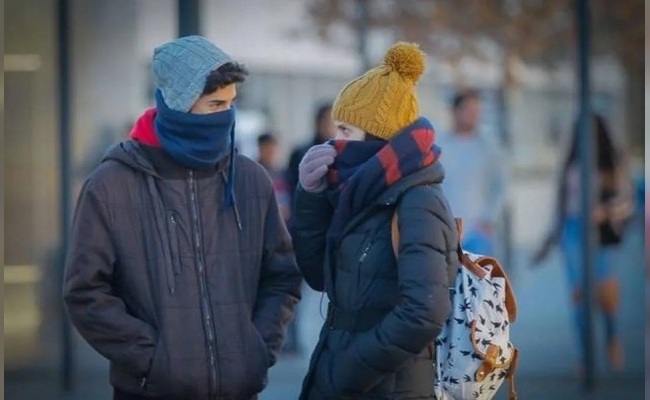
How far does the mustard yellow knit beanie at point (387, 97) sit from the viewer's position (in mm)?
3576

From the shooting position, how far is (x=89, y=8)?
25.5ft

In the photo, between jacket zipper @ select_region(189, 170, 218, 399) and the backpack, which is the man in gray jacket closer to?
jacket zipper @ select_region(189, 170, 218, 399)

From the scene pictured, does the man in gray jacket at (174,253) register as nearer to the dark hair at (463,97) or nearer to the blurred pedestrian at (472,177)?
the blurred pedestrian at (472,177)

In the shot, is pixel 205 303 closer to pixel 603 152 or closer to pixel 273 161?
pixel 273 161

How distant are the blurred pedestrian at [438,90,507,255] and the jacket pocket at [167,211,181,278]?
14.4 feet

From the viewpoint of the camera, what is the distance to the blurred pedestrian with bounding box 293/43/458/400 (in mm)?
3354

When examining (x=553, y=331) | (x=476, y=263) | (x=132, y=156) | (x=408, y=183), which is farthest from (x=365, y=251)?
(x=553, y=331)

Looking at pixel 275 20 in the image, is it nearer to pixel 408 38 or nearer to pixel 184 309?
pixel 408 38

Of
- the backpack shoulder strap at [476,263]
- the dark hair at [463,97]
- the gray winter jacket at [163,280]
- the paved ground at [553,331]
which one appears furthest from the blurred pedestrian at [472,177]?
the gray winter jacket at [163,280]

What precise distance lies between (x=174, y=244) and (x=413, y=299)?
66cm

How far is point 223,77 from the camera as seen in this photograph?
11.7 ft

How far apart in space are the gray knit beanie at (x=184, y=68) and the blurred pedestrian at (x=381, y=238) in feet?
1.14

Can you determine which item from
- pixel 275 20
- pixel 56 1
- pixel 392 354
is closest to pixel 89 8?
pixel 56 1

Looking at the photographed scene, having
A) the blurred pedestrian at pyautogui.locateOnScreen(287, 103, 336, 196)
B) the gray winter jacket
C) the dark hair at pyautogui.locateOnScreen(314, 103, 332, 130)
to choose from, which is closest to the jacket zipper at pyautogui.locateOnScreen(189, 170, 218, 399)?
the gray winter jacket
